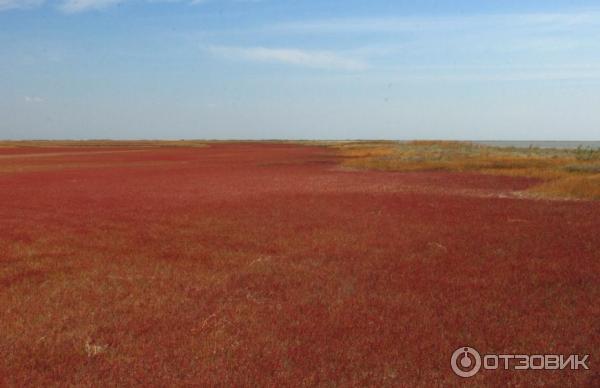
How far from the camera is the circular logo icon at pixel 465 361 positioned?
653cm

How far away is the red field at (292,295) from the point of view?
6.70 metres

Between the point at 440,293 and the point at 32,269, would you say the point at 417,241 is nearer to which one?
the point at 440,293

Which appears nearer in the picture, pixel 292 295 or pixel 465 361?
pixel 465 361

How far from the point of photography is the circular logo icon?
21.4 ft

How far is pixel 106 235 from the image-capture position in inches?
624

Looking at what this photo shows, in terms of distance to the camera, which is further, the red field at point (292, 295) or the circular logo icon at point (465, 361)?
the red field at point (292, 295)

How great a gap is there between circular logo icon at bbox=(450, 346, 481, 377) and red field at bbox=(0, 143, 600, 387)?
126 mm

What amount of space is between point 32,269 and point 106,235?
4.18 metres

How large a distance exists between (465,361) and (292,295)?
387 centimetres

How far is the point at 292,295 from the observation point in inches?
387

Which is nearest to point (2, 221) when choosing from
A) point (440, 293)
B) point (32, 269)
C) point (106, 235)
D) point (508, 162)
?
point (106, 235)

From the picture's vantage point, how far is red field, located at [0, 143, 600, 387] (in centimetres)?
670

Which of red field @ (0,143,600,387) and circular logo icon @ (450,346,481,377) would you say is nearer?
circular logo icon @ (450,346,481,377)

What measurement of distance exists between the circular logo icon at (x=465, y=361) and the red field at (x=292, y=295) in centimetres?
13
